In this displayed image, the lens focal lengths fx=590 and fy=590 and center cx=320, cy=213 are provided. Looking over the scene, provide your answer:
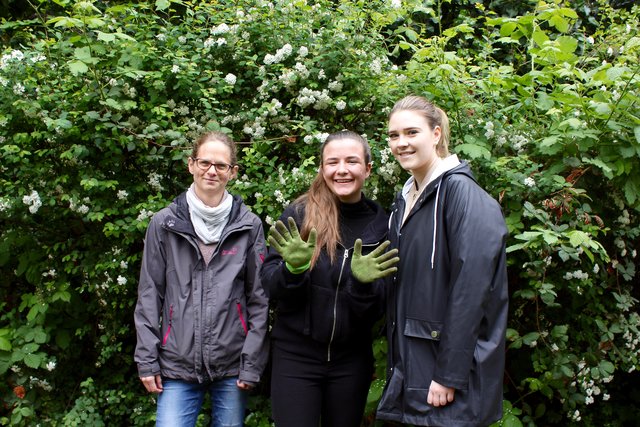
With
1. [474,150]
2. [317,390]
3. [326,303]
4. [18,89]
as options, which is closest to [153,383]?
[317,390]

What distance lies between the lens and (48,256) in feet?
13.9

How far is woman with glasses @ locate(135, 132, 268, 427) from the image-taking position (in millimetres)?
2805

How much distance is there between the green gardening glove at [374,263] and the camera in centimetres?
241

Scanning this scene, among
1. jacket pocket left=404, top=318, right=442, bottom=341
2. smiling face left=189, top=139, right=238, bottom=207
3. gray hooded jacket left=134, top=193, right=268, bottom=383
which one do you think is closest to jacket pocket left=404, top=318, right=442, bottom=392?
jacket pocket left=404, top=318, right=442, bottom=341

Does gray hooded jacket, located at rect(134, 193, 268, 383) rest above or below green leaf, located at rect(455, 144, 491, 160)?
below

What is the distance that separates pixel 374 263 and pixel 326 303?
14.7 inches

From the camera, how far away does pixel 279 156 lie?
3.97 meters

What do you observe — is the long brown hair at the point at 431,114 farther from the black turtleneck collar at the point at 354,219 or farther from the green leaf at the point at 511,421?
the green leaf at the point at 511,421

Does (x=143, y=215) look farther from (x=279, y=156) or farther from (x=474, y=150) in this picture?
(x=474, y=150)

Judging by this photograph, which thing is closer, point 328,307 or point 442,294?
point 442,294

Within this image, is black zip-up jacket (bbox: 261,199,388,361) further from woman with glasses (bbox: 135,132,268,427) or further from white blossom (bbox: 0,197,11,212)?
white blossom (bbox: 0,197,11,212)

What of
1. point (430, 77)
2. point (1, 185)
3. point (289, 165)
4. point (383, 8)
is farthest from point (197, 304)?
point (383, 8)

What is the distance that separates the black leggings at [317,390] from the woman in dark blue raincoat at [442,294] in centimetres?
34

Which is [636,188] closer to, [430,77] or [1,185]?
[430,77]
